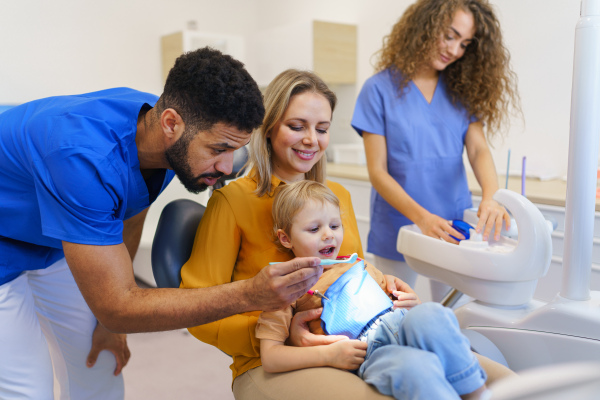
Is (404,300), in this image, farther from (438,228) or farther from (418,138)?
(418,138)

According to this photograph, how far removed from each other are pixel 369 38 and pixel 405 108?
5.79 ft

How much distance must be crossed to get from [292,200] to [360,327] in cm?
31

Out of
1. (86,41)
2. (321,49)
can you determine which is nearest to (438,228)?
(321,49)

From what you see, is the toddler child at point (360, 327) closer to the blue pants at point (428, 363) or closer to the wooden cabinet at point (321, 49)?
the blue pants at point (428, 363)

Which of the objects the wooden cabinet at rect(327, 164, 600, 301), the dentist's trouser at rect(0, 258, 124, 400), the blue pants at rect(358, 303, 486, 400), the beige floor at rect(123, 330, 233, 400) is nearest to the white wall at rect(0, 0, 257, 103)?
the wooden cabinet at rect(327, 164, 600, 301)

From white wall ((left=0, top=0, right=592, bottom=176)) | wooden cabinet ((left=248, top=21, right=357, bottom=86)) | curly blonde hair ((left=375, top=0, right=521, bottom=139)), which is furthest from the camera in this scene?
wooden cabinet ((left=248, top=21, right=357, bottom=86))

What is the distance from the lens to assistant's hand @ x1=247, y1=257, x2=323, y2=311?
3.02 feet

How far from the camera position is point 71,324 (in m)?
1.35

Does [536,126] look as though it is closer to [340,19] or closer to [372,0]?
[372,0]

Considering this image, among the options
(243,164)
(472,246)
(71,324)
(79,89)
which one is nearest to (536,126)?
(472,246)

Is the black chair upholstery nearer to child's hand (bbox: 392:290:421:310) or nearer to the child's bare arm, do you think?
the child's bare arm

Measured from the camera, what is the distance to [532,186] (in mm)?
2209

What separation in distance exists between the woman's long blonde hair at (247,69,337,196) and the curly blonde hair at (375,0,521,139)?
0.59 meters

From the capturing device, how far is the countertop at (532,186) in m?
1.93
